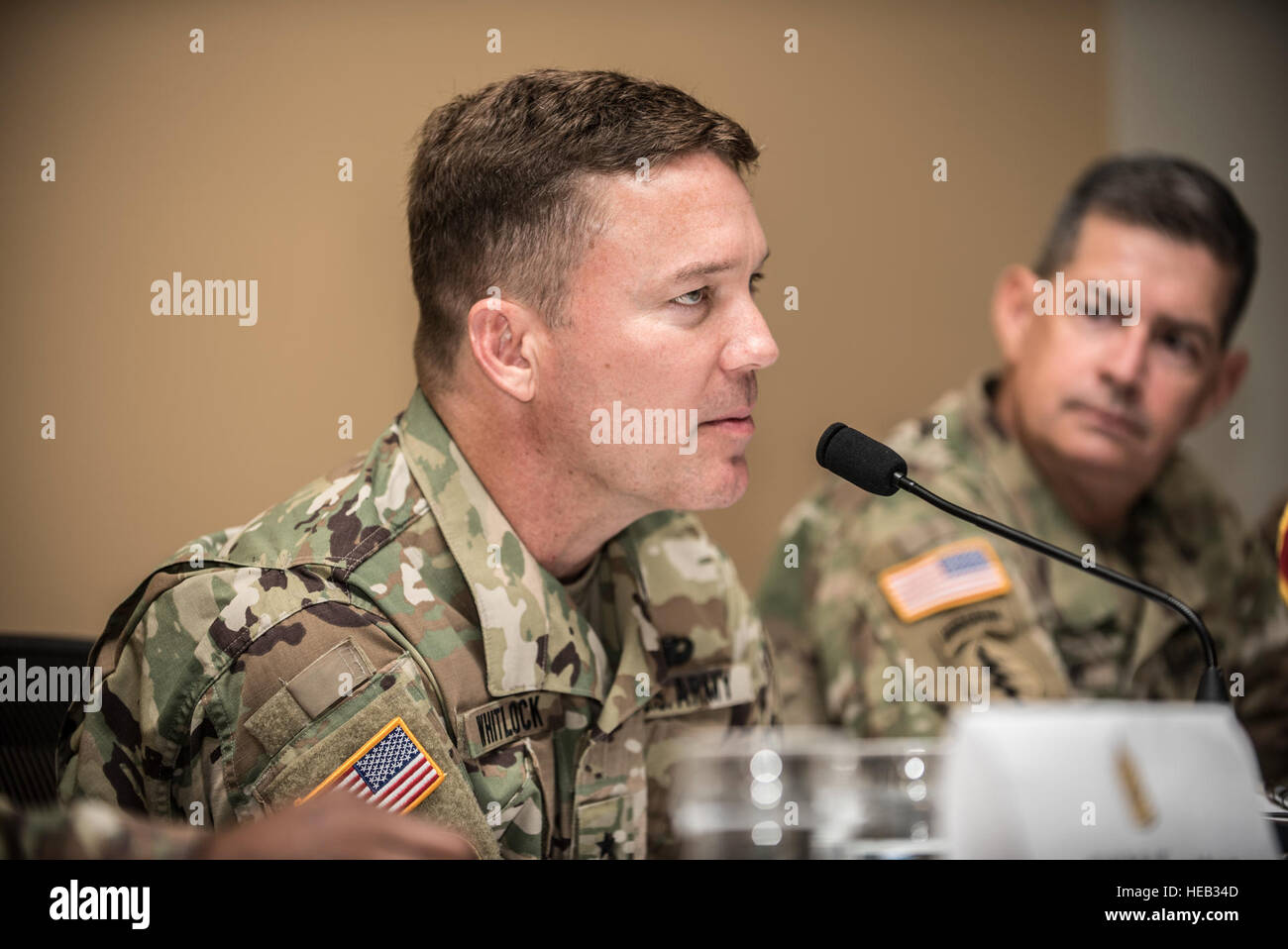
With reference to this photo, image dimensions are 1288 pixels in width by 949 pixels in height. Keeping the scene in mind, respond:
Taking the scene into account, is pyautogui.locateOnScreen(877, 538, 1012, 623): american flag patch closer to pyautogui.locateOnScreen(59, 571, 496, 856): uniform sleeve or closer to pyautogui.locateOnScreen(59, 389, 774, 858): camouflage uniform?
pyautogui.locateOnScreen(59, 389, 774, 858): camouflage uniform

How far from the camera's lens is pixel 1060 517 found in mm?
1901

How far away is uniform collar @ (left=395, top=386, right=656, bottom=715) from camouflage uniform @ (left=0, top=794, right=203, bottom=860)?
0.37 metres

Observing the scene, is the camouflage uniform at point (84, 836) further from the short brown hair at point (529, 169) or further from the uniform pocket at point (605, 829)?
the short brown hair at point (529, 169)

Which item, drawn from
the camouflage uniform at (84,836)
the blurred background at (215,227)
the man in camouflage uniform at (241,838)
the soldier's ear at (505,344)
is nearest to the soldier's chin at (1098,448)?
the blurred background at (215,227)

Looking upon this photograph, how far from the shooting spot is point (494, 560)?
116cm

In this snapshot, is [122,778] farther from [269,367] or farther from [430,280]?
[430,280]

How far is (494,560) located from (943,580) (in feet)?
2.56

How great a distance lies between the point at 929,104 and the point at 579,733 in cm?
98

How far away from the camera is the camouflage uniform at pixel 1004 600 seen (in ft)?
5.46

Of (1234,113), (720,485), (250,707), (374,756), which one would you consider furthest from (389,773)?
(1234,113)

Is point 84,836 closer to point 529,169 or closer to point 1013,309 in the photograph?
point 529,169

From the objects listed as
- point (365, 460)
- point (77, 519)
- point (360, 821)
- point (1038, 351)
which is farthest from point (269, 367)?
point (1038, 351)

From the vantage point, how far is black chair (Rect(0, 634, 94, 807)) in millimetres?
1152

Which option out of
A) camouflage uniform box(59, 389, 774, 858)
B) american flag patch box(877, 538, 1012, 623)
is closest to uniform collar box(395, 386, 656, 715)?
camouflage uniform box(59, 389, 774, 858)
